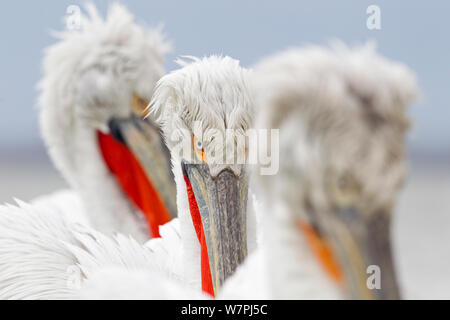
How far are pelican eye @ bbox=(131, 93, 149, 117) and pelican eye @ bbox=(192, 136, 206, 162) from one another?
136 centimetres

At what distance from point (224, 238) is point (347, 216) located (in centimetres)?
98

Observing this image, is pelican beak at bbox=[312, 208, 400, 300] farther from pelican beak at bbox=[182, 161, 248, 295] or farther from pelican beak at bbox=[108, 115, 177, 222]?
pelican beak at bbox=[108, 115, 177, 222]

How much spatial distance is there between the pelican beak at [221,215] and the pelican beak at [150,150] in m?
1.11

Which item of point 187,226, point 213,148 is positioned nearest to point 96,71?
point 187,226

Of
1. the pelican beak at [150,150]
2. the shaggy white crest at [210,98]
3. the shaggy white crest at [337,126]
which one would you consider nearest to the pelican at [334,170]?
the shaggy white crest at [337,126]

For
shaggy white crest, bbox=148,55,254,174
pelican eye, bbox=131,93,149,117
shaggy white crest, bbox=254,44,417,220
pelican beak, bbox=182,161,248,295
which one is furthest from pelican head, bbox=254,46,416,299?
pelican eye, bbox=131,93,149,117

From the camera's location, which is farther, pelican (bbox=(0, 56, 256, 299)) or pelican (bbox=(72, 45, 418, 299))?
pelican (bbox=(0, 56, 256, 299))

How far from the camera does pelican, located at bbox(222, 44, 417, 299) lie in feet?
4.49

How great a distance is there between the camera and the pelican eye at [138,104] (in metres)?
3.92

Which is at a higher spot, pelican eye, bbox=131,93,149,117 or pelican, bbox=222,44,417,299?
Answer: pelican eye, bbox=131,93,149,117

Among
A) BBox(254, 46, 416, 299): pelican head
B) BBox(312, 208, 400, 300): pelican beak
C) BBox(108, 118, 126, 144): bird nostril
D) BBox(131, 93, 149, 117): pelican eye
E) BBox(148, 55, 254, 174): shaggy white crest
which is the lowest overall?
BBox(312, 208, 400, 300): pelican beak

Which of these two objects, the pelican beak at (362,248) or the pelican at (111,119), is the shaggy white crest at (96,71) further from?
the pelican beak at (362,248)
